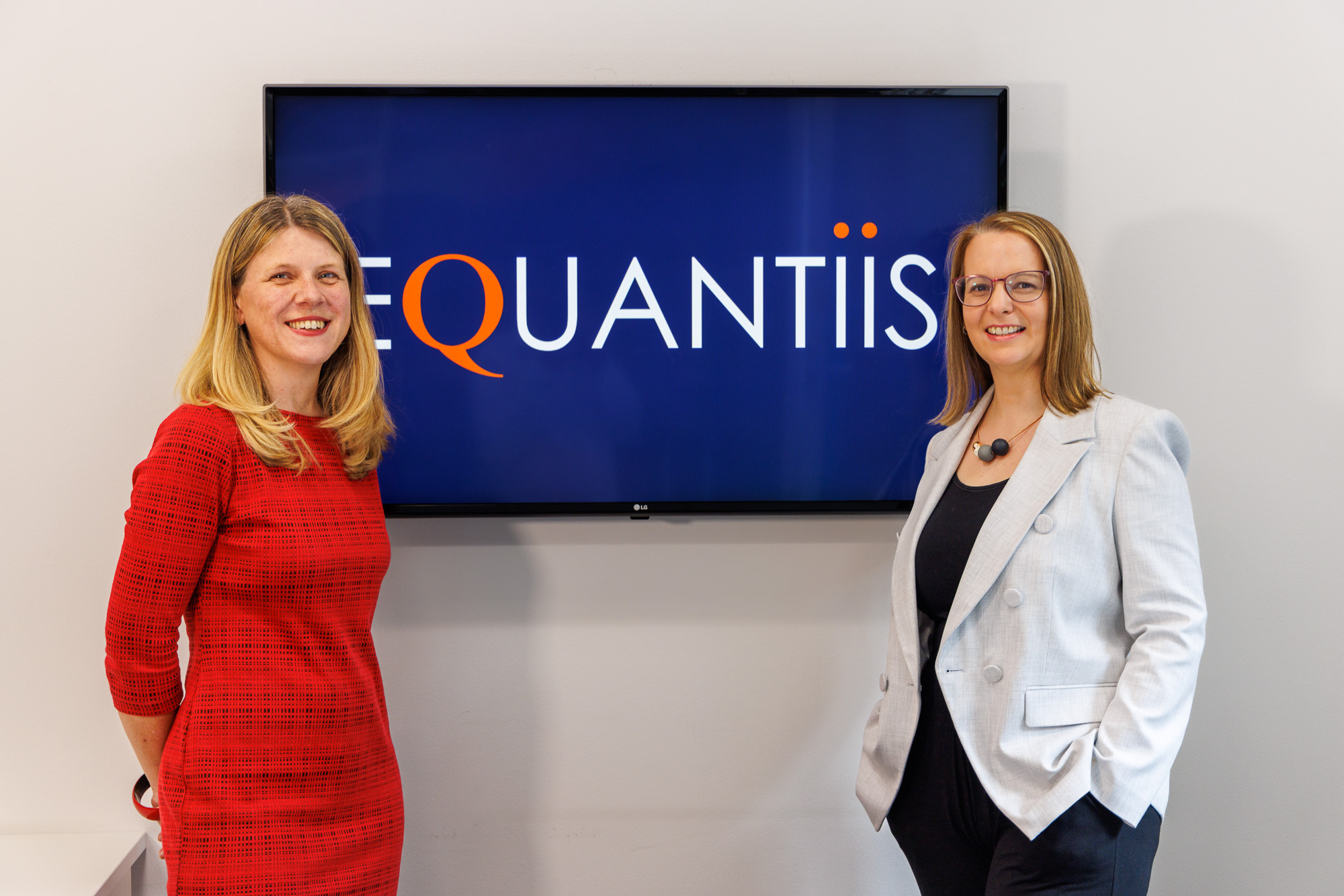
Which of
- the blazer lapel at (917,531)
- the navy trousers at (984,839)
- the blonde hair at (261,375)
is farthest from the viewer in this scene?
the blazer lapel at (917,531)

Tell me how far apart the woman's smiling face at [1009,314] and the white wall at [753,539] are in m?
0.65

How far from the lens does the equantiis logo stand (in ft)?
6.26

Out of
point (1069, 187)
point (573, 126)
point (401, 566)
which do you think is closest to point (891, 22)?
point (1069, 187)

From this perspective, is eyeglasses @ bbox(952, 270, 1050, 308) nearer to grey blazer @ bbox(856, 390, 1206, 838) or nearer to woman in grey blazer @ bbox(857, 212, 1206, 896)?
woman in grey blazer @ bbox(857, 212, 1206, 896)

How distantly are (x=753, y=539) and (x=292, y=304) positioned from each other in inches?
45.4

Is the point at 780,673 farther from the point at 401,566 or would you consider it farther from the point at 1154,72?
the point at 1154,72

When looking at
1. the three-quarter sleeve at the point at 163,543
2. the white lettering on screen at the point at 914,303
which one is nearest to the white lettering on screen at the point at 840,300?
the white lettering on screen at the point at 914,303

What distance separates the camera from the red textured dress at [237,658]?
4.33ft

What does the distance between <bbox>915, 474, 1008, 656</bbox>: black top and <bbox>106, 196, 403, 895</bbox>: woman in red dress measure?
1.00 m

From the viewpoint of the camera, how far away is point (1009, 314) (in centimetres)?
147

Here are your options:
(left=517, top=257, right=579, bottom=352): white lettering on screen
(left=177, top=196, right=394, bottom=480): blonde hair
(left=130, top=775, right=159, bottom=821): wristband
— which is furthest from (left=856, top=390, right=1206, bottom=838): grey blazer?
(left=130, top=775, right=159, bottom=821): wristband

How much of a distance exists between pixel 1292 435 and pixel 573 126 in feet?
6.21

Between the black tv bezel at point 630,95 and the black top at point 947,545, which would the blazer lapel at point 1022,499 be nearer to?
the black top at point 947,545

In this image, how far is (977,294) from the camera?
1530 millimetres
